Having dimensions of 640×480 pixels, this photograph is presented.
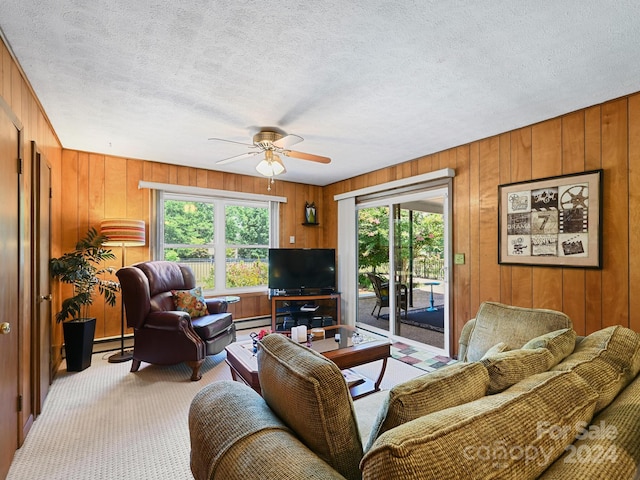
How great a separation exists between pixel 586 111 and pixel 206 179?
13.9 ft

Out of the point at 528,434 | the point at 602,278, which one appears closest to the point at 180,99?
the point at 528,434

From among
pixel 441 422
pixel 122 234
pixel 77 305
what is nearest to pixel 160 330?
pixel 77 305

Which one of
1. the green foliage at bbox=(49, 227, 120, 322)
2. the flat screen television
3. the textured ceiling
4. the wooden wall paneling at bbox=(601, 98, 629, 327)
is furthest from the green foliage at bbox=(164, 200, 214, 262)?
the wooden wall paneling at bbox=(601, 98, 629, 327)

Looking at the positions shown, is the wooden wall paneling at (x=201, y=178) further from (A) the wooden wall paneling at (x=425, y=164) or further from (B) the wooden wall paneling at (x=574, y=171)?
(B) the wooden wall paneling at (x=574, y=171)

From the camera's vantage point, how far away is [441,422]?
0.69 metres

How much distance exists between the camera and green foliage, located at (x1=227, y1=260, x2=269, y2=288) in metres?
4.87

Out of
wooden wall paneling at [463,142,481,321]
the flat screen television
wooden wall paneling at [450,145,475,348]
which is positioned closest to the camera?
wooden wall paneling at [463,142,481,321]

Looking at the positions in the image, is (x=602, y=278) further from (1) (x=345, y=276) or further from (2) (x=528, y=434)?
(1) (x=345, y=276)

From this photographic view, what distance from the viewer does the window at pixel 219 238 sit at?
4.38 m

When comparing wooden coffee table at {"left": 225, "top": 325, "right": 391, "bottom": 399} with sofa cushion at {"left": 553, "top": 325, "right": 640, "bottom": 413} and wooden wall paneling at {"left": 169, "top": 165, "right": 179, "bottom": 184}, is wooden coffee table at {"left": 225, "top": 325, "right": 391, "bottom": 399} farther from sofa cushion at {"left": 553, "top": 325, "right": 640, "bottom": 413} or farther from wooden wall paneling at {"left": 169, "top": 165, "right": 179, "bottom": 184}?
wooden wall paneling at {"left": 169, "top": 165, "right": 179, "bottom": 184}

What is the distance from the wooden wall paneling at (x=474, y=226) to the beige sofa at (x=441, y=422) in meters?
2.14

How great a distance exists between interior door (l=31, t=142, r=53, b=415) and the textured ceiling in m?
0.59

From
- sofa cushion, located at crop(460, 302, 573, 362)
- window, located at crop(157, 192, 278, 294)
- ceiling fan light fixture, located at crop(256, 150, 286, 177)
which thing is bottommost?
sofa cushion, located at crop(460, 302, 573, 362)

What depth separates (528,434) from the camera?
728 mm
